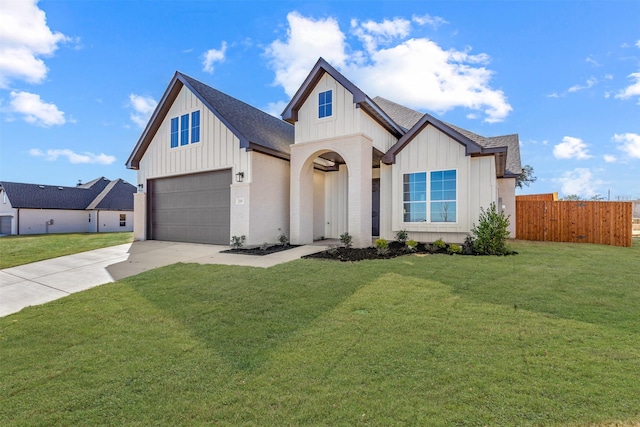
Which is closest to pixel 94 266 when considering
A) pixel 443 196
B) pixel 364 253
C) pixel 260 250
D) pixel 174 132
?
pixel 260 250

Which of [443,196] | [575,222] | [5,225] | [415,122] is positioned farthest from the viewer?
[5,225]

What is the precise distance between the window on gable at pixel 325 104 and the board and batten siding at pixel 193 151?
3.33 metres

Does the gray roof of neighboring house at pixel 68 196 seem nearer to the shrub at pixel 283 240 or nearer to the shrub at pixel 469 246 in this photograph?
the shrub at pixel 283 240

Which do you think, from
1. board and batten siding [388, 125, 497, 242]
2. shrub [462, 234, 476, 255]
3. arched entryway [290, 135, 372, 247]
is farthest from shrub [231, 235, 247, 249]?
shrub [462, 234, 476, 255]

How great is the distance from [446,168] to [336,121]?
4.37 m

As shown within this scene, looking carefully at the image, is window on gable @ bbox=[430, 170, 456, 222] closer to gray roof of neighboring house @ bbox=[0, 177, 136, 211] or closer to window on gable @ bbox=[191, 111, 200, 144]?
window on gable @ bbox=[191, 111, 200, 144]

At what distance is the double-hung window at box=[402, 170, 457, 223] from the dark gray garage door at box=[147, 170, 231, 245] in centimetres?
713

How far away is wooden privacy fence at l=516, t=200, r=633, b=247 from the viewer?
40.7 ft

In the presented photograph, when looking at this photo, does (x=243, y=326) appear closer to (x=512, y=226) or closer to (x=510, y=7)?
(x=510, y=7)

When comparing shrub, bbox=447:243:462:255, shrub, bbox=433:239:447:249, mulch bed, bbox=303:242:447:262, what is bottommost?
mulch bed, bbox=303:242:447:262

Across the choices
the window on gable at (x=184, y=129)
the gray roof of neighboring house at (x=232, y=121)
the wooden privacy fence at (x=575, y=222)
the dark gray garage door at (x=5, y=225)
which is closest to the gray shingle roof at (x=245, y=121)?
the gray roof of neighboring house at (x=232, y=121)

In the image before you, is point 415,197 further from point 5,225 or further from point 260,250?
point 5,225

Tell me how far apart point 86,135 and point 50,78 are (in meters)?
4.70

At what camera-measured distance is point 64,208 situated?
29188mm
